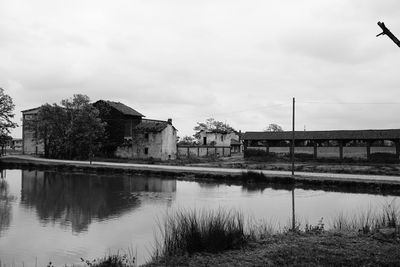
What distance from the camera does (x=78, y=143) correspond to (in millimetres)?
48812

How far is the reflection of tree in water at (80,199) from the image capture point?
1612 cm

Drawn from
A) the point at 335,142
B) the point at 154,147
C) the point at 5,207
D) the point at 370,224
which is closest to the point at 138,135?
the point at 154,147

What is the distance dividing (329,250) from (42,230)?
9.41m

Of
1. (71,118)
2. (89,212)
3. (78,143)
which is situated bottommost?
(89,212)

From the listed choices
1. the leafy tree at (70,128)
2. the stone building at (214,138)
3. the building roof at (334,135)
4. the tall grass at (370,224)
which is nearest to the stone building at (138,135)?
the leafy tree at (70,128)

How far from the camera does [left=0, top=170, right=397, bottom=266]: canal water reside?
10852 millimetres

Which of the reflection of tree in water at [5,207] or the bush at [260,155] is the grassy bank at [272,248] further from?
the bush at [260,155]

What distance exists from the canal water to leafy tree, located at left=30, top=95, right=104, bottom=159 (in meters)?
18.3

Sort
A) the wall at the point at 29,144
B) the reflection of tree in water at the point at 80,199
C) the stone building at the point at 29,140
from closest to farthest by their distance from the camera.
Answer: the reflection of tree in water at the point at 80,199, the stone building at the point at 29,140, the wall at the point at 29,144

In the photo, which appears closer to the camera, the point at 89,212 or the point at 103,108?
the point at 89,212

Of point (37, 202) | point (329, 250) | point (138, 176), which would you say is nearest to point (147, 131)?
point (138, 176)

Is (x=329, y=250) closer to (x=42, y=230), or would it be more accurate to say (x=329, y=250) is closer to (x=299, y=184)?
(x=42, y=230)

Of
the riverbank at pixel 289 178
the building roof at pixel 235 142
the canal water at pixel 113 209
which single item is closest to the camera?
the canal water at pixel 113 209

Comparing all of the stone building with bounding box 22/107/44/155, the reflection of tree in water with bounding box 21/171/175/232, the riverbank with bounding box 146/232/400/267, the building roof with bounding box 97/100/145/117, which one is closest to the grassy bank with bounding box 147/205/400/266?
the riverbank with bounding box 146/232/400/267
